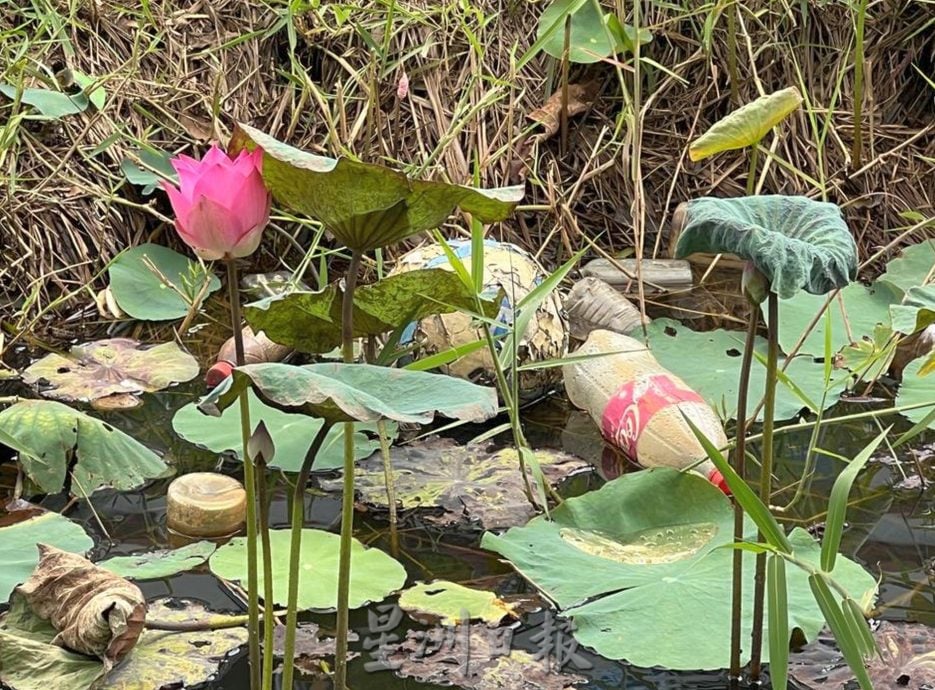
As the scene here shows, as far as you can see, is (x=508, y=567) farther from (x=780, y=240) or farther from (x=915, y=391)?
(x=915, y=391)

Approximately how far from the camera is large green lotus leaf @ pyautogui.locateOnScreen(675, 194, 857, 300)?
1.11 metres

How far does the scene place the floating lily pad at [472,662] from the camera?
1.34 metres

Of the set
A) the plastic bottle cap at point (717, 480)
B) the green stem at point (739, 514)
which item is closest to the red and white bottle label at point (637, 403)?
the plastic bottle cap at point (717, 480)

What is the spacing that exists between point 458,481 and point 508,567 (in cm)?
24

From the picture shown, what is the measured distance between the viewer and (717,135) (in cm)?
132

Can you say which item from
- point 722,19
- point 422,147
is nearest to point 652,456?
point 422,147

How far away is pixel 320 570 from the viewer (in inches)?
59.4

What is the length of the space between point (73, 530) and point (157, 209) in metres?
1.28

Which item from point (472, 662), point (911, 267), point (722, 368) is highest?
point (911, 267)

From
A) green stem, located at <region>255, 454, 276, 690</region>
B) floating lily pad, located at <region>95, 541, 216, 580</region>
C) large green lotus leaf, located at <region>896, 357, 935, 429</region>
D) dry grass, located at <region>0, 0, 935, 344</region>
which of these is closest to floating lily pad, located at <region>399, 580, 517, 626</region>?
floating lily pad, located at <region>95, 541, 216, 580</region>

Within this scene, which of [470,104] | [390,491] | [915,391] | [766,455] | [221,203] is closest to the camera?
[221,203]

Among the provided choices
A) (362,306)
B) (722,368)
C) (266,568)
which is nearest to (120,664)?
(266,568)

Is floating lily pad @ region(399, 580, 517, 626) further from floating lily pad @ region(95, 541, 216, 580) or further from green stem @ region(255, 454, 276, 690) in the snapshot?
green stem @ region(255, 454, 276, 690)

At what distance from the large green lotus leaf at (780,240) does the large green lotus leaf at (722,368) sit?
74 cm
